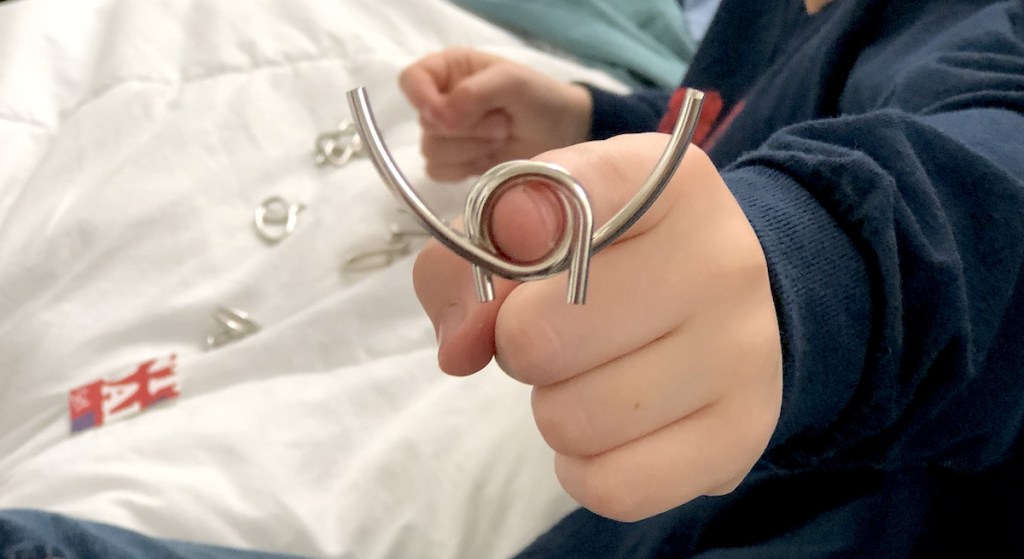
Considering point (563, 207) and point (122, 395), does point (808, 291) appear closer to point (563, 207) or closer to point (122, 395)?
point (563, 207)

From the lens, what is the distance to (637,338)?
191 millimetres

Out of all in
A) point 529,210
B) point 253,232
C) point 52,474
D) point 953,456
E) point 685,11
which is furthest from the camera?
point 685,11

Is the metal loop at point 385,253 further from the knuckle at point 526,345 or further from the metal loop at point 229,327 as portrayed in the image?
the knuckle at point 526,345

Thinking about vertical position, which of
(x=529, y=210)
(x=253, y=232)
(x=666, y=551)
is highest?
(x=529, y=210)

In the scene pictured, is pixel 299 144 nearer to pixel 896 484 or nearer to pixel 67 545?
pixel 67 545

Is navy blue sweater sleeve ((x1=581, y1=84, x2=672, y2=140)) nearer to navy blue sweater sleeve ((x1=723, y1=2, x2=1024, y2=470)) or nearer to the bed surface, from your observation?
the bed surface

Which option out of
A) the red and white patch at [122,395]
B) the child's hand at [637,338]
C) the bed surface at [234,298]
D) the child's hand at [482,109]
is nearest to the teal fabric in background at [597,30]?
the bed surface at [234,298]

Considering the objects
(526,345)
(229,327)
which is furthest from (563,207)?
(229,327)

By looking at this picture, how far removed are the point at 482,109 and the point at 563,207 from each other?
1.31ft

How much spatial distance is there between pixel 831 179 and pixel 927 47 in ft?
0.51

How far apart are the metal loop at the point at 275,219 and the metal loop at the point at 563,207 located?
40 centimetres

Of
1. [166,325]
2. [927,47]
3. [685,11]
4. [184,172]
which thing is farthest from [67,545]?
[685,11]

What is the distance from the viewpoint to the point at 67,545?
32 cm

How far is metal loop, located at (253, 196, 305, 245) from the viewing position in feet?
1.76
